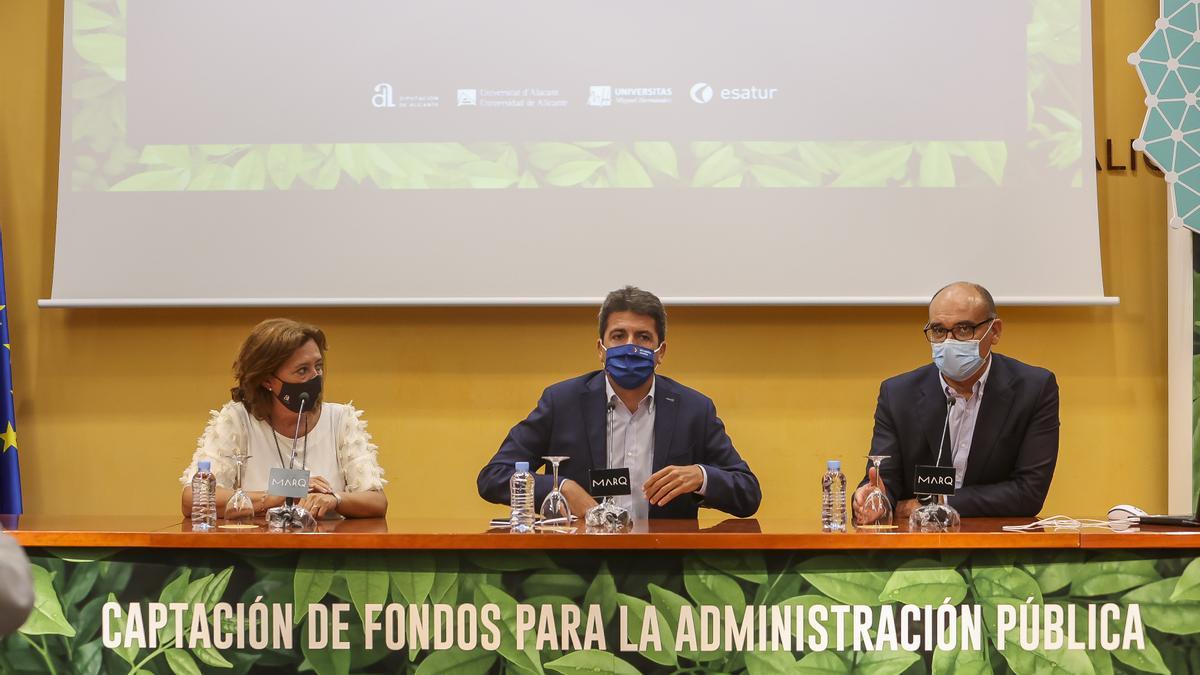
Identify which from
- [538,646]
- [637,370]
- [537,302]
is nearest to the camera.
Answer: [538,646]

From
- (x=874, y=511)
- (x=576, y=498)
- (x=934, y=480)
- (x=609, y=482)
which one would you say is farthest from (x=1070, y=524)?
(x=576, y=498)

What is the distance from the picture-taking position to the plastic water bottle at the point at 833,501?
259 cm

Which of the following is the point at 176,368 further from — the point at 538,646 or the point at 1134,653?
the point at 1134,653

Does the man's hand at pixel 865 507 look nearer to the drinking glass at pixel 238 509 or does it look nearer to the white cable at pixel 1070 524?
the white cable at pixel 1070 524

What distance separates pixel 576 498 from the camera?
9.55 ft

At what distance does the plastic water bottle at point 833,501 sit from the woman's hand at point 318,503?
121cm

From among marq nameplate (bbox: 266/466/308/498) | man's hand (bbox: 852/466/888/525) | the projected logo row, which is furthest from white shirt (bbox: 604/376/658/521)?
the projected logo row

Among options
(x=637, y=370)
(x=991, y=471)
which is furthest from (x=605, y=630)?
(x=991, y=471)

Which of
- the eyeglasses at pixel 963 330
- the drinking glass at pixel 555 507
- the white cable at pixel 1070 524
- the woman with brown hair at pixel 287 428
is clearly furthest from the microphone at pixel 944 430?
the woman with brown hair at pixel 287 428

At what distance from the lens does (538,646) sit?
2.43m

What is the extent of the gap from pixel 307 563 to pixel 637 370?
3.58 feet

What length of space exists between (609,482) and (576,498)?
0.30 meters

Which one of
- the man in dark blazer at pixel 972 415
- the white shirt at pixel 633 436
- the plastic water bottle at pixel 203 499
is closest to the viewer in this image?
the plastic water bottle at pixel 203 499

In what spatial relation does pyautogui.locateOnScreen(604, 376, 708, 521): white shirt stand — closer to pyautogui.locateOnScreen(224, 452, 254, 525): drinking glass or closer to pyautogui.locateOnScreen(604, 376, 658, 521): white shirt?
pyautogui.locateOnScreen(604, 376, 658, 521): white shirt
